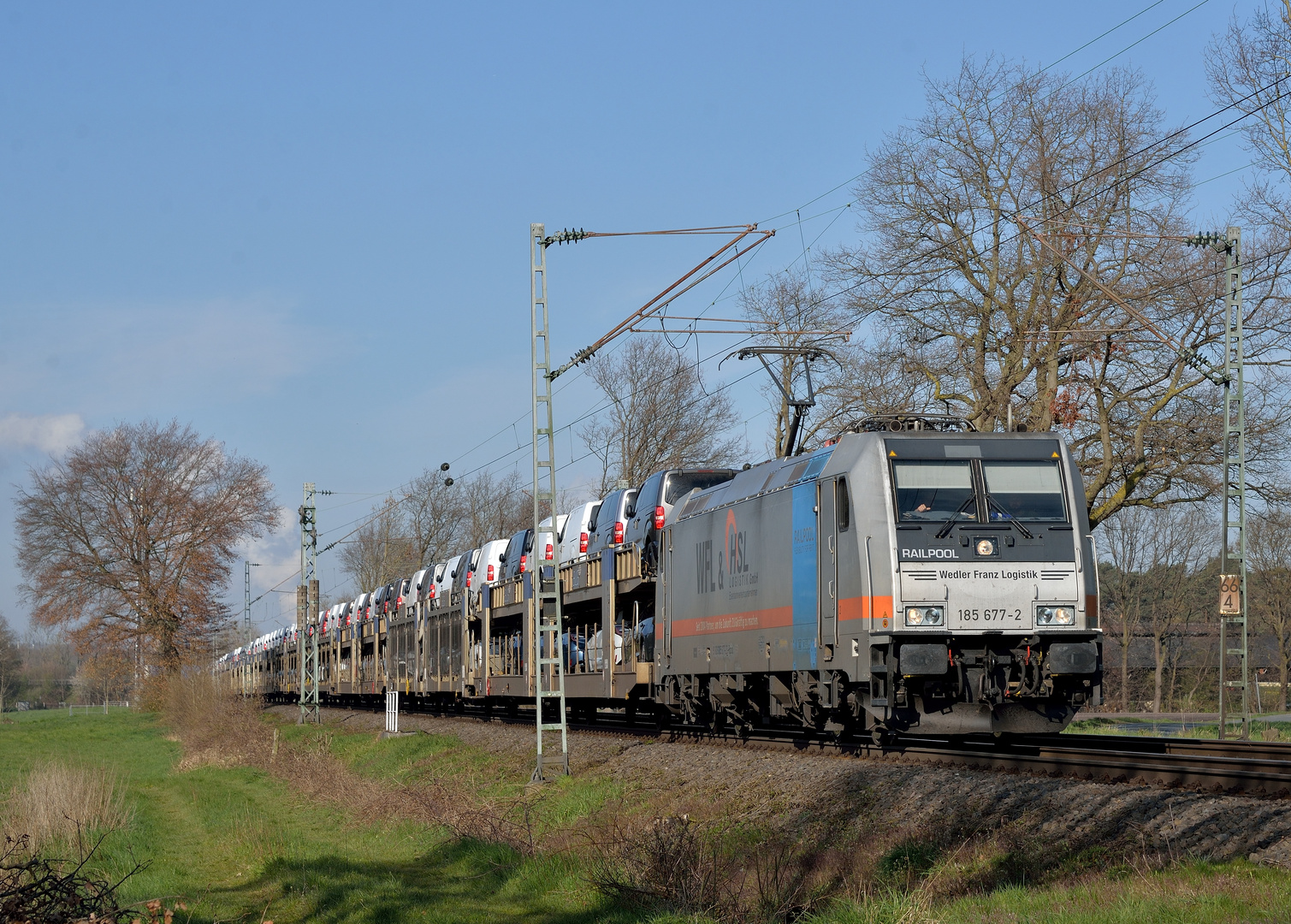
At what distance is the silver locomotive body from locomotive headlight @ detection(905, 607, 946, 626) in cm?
1

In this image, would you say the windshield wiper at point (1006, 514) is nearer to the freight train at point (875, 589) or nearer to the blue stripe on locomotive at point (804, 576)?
the freight train at point (875, 589)

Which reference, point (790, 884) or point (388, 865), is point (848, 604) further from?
point (388, 865)

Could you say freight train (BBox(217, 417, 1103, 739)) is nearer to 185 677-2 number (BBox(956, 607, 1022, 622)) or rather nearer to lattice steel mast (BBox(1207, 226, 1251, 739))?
185 677-2 number (BBox(956, 607, 1022, 622))

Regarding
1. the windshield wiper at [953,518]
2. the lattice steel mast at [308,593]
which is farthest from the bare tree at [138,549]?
the windshield wiper at [953,518]

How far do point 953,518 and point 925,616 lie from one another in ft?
3.76

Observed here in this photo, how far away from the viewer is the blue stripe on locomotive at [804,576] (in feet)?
49.7

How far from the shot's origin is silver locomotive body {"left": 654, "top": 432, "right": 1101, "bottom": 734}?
1330 cm

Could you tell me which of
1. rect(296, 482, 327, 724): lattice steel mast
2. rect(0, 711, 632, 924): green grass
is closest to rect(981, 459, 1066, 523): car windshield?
rect(0, 711, 632, 924): green grass

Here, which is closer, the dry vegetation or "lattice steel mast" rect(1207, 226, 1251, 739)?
the dry vegetation

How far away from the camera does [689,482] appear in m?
22.8

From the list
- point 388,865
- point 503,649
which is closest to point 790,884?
point 388,865

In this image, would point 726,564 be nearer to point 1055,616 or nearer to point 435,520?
point 1055,616

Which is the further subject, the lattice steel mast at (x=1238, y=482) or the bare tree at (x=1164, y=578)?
the bare tree at (x=1164, y=578)

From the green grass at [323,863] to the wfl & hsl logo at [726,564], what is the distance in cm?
372
